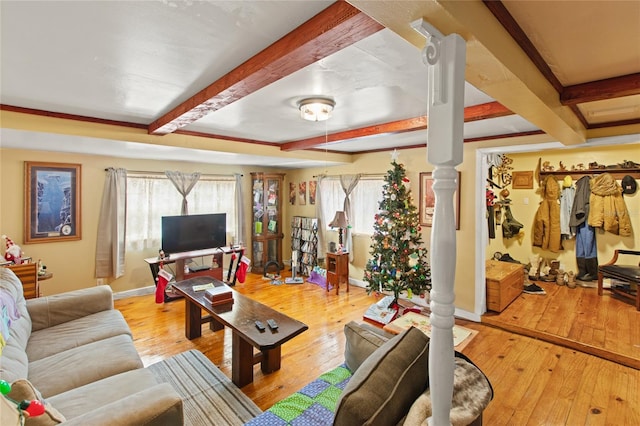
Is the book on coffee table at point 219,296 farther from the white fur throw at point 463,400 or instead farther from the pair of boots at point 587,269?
the pair of boots at point 587,269

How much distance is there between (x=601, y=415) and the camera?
211 centimetres

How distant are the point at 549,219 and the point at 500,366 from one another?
3.57 meters

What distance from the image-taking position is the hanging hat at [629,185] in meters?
4.35

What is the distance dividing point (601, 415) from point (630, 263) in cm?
364

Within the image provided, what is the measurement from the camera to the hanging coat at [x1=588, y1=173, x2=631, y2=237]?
4.44 m

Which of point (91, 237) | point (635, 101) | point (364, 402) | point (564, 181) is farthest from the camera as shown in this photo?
point (564, 181)

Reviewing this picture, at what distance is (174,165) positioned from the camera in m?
4.92

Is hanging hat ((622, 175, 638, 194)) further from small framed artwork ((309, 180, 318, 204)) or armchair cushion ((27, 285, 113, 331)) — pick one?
armchair cushion ((27, 285, 113, 331))

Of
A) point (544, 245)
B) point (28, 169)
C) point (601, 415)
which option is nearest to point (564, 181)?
point (544, 245)

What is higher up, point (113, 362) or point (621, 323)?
point (113, 362)

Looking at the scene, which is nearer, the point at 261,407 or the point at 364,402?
the point at 364,402

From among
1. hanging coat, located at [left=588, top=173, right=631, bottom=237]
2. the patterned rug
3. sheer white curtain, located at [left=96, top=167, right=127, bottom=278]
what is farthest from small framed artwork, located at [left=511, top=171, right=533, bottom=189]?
sheer white curtain, located at [left=96, top=167, right=127, bottom=278]

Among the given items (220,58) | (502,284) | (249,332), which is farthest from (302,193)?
(220,58)

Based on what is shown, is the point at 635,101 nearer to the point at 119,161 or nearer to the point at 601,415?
the point at 601,415
